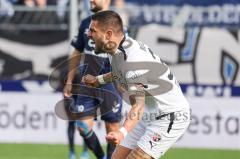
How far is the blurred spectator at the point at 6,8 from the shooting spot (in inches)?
617

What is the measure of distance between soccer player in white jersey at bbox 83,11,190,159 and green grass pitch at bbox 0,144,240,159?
4866 millimetres

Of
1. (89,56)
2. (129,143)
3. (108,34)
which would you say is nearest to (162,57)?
(89,56)

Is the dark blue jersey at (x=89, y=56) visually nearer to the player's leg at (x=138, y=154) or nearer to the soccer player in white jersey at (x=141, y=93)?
the soccer player in white jersey at (x=141, y=93)

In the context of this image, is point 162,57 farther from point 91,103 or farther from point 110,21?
point 110,21

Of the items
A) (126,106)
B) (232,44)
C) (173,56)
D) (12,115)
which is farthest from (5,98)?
(232,44)

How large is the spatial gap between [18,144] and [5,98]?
84cm

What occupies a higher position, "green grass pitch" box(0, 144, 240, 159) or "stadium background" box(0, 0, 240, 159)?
"stadium background" box(0, 0, 240, 159)

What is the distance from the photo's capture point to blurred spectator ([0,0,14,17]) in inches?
617

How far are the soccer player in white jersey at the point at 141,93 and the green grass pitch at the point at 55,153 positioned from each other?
16.0 ft

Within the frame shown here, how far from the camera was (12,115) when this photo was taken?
1481cm

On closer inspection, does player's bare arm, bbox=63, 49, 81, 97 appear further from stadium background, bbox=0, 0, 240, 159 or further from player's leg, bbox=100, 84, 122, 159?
stadium background, bbox=0, 0, 240, 159

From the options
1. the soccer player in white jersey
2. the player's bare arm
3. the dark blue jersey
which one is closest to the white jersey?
the soccer player in white jersey

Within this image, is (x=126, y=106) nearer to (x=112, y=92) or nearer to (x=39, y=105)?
(x=39, y=105)

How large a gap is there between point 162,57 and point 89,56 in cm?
414
